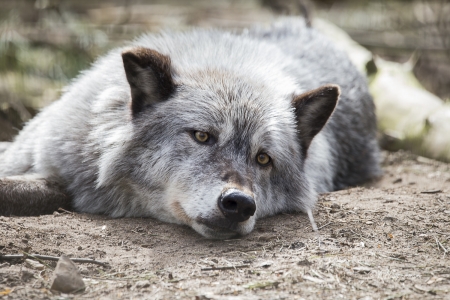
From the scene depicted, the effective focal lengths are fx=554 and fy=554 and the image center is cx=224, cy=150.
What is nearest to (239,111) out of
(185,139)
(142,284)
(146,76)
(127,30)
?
(185,139)

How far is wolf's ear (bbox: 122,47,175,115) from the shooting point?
398 centimetres

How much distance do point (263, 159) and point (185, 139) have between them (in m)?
0.62

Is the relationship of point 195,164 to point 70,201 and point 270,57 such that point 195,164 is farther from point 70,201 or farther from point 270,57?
point 270,57

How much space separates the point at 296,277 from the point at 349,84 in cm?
376

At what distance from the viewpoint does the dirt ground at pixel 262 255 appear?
9.42 ft

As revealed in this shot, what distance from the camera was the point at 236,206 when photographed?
11.5 ft

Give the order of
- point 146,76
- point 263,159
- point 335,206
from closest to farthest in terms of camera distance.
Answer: point 146,76 < point 263,159 < point 335,206

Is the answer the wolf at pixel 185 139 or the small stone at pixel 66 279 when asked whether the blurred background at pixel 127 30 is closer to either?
the wolf at pixel 185 139

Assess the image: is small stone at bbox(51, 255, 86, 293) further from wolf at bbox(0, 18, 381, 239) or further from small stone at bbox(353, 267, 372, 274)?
small stone at bbox(353, 267, 372, 274)

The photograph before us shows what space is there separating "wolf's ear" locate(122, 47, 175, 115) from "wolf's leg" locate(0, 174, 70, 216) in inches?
38.0

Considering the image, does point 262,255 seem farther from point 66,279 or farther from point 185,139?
point 66,279

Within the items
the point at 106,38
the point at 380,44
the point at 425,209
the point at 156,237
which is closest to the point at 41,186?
the point at 156,237

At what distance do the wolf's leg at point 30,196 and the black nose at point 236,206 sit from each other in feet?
5.33

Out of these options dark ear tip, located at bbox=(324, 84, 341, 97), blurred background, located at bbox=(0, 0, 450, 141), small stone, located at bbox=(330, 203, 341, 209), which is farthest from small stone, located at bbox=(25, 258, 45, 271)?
blurred background, located at bbox=(0, 0, 450, 141)
